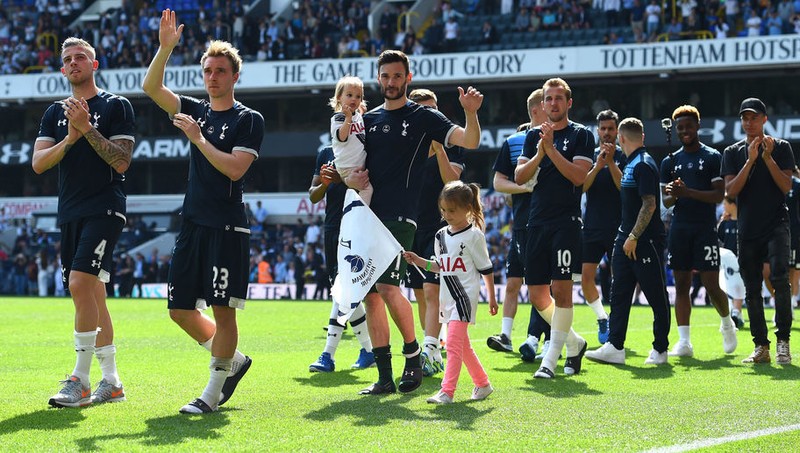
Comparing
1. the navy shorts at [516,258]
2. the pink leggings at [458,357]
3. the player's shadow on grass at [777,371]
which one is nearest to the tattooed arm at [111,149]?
the pink leggings at [458,357]

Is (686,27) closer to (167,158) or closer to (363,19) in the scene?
(363,19)

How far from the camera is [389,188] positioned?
24.7 ft

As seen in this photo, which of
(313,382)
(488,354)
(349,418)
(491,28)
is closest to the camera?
(349,418)

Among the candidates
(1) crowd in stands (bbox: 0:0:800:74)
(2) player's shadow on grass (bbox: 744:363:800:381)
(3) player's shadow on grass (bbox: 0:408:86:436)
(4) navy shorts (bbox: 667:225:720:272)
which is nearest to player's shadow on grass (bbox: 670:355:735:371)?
(2) player's shadow on grass (bbox: 744:363:800:381)

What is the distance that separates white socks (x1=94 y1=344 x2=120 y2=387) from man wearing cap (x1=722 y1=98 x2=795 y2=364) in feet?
16.7

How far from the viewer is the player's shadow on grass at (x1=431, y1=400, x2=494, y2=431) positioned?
614 centimetres

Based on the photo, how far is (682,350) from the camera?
10.3 meters

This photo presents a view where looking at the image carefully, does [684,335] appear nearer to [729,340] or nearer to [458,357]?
[729,340]

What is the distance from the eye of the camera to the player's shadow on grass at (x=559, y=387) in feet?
24.5

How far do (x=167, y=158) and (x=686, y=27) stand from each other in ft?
60.6

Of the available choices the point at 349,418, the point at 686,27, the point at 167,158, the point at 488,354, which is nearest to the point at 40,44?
the point at 167,158

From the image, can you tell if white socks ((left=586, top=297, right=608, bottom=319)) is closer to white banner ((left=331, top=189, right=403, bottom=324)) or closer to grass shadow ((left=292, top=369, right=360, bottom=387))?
grass shadow ((left=292, top=369, right=360, bottom=387))

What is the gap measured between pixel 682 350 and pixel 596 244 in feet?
4.56

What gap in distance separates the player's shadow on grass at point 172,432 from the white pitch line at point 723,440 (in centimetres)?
217
